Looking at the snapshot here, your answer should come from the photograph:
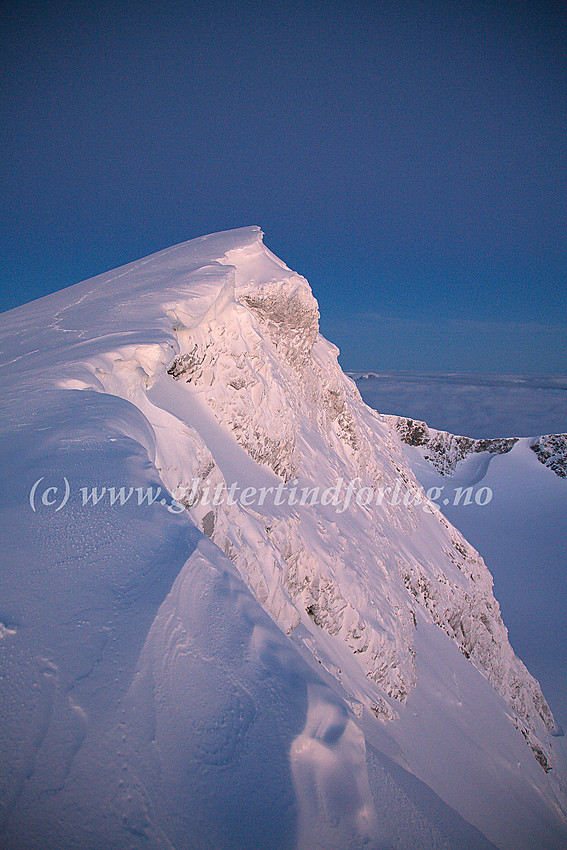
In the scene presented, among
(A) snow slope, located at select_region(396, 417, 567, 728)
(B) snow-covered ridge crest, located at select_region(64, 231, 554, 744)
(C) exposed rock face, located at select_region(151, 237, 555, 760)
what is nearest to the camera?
(B) snow-covered ridge crest, located at select_region(64, 231, 554, 744)

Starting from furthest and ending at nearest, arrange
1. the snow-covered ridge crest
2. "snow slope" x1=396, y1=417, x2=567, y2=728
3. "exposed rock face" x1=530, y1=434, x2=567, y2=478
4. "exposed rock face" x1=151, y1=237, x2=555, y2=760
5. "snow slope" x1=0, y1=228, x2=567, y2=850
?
"exposed rock face" x1=530, y1=434, x2=567, y2=478 < "snow slope" x1=396, y1=417, x2=567, y2=728 < "exposed rock face" x1=151, y1=237, x2=555, y2=760 < the snow-covered ridge crest < "snow slope" x1=0, y1=228, x2=567, y2=850

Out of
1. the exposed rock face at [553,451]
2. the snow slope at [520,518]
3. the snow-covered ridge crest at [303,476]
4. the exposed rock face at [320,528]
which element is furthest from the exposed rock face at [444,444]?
the snow-covered ridge crest at [303,476]

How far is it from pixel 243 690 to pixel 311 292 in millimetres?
11158

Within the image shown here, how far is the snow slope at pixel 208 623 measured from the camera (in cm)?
147

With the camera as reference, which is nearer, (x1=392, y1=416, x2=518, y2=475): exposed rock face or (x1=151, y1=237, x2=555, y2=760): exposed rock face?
(x1=151, y1=237, x2=555, y2=760): exposed rock face

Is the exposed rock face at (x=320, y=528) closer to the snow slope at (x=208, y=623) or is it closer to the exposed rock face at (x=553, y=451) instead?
the snow slope at (x=208, y=623)

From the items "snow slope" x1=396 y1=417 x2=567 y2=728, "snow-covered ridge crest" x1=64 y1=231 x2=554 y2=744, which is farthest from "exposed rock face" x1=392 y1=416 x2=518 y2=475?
"snow-covered ridge crest" x1=64 y1=231 x2=554 y2=744

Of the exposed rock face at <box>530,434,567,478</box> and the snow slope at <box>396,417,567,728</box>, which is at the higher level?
the exposed rock face at <box>530,434,567,478</box>

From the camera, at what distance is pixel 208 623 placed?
2047mm

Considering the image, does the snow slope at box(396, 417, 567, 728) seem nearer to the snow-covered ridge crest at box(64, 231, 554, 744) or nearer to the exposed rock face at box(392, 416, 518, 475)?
the exposed rock face at box(392, 416, 518, 475)

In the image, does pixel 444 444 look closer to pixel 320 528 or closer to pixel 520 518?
pixel 520 518

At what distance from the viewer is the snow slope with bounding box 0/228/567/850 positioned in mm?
1472

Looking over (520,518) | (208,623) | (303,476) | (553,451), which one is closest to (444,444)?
(553,451)

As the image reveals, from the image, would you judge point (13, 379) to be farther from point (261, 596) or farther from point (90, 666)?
point (261, 596)
